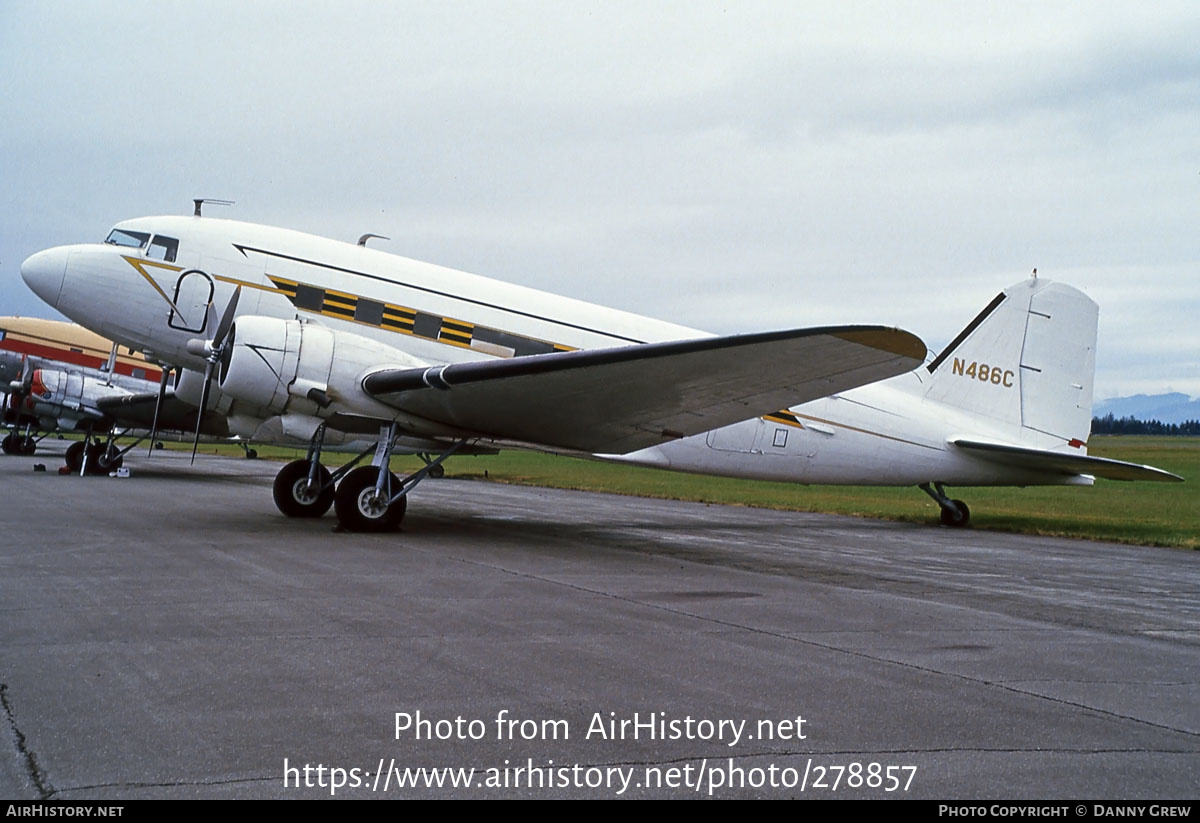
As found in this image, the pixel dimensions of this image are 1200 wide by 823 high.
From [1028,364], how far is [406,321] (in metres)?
10.5

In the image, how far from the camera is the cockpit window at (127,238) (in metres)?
13.1

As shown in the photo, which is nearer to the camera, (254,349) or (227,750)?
(227,750)

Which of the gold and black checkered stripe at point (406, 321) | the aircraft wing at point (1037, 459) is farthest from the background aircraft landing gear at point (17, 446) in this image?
the aircraft wing at point (1037, 459)

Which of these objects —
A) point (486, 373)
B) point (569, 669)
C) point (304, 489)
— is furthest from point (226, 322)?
point (569, 669)

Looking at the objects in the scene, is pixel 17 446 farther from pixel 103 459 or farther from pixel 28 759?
pixel 28 759

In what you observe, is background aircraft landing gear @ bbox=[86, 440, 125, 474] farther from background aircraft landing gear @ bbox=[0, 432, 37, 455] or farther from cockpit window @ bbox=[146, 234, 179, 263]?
cockpit window @ bbox=[146, 234, 179, 263]

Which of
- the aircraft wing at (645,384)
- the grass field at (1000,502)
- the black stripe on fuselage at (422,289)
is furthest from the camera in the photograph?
the grass field at (1000,502)

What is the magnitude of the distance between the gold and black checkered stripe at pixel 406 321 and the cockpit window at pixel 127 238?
1.81 meters

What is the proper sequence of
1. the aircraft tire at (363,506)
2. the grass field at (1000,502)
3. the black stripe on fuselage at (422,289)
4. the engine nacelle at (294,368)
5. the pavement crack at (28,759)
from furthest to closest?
the grass field at (1000,502) → the black stripe on fuselage at (422,289) → the aircraft tire at (363,506) → the engine nacelle at (294,368) → the pavement crack at (28,759)

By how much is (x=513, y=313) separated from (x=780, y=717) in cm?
984

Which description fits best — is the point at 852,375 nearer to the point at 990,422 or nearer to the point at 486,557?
the point at 486,557

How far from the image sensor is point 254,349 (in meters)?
11.5

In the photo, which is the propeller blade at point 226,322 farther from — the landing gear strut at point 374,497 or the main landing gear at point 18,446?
the main landing gear at point 18,446
